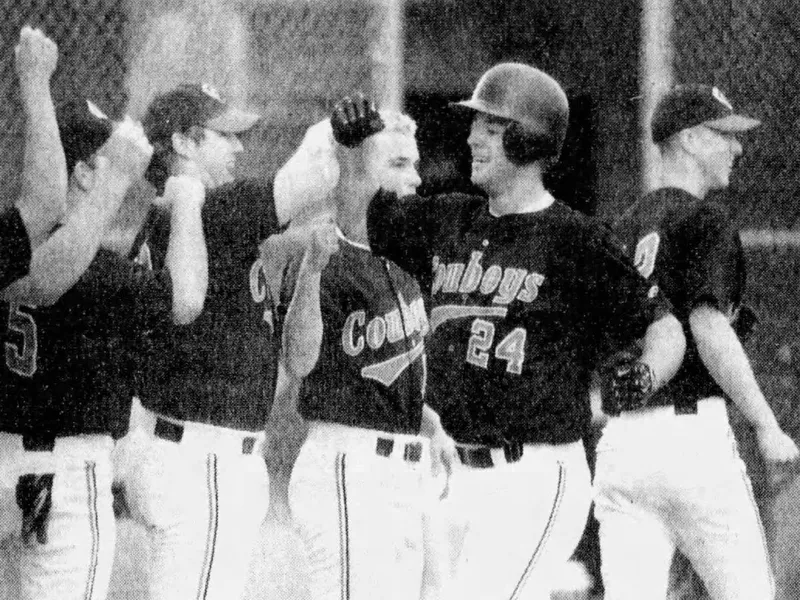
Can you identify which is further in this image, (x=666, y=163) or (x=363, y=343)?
(x=666, y=163)

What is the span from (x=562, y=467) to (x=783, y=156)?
203 centimetres

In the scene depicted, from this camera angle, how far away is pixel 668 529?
9.57 feet

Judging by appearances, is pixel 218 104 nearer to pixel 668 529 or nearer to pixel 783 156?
pixel 668 529

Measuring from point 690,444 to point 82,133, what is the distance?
133cm

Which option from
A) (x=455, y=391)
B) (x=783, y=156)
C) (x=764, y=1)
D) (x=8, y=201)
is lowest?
(x=455, y=391)

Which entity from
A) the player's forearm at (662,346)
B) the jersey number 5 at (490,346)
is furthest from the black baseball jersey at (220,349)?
the player's forearm at (662,346)

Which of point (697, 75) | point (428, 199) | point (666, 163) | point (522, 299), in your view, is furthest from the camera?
point (697, 75)

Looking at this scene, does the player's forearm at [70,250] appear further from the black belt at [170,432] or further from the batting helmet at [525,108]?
the batting helmet at [525,108]

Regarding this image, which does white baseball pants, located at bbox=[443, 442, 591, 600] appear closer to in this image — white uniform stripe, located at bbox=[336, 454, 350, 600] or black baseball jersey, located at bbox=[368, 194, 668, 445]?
black baseball jersey, located at bbox=[368, 194, 668, 445]

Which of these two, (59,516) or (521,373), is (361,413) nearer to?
(521,373)

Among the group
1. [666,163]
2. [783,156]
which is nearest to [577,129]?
[783,156]

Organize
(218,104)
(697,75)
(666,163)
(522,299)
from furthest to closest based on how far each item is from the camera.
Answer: (697,75) < (666,163) < (218,104) < (522,299)

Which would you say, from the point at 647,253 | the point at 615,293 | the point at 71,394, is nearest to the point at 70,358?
the point at 71,394

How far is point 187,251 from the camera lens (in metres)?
2.60
